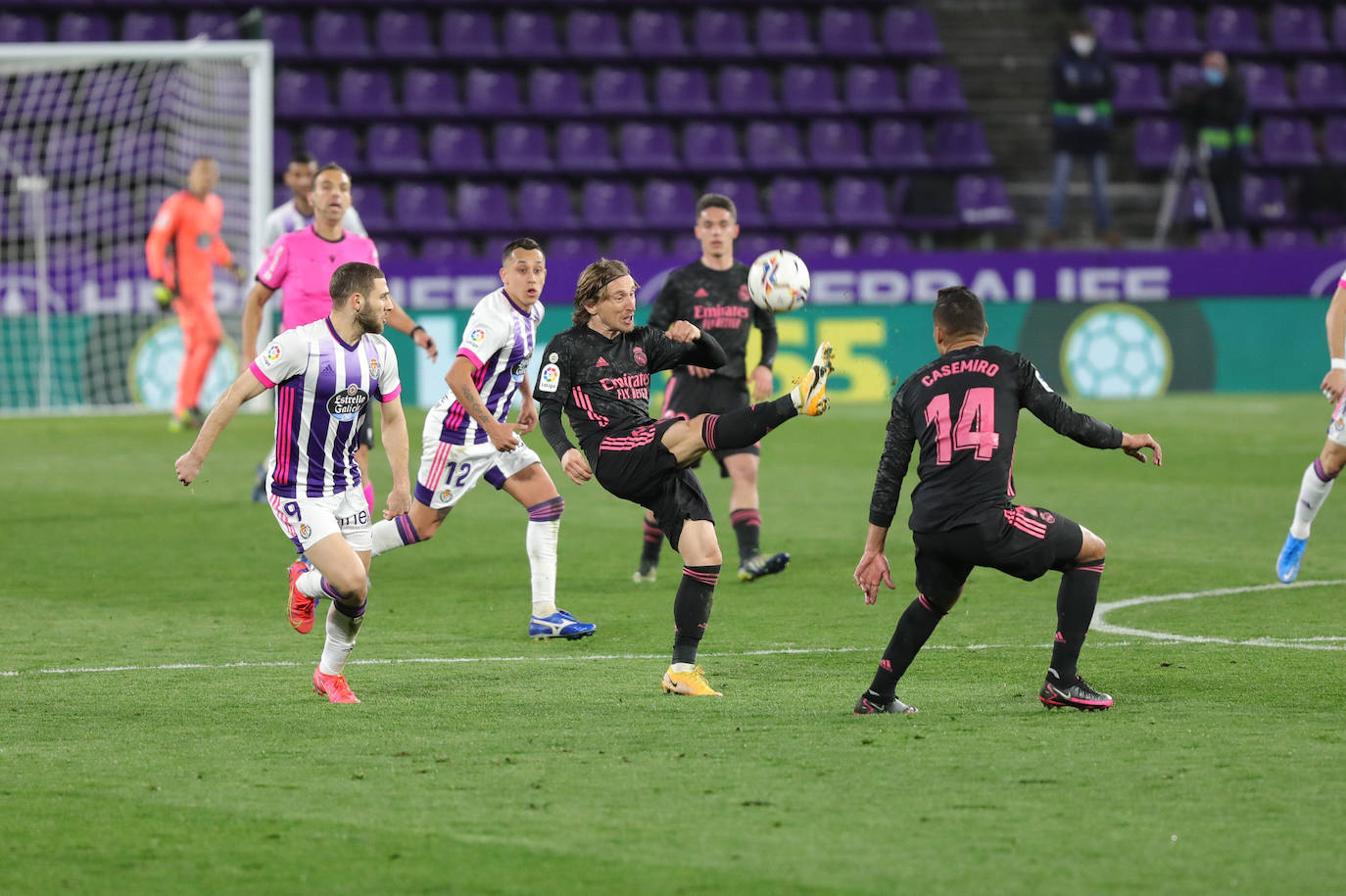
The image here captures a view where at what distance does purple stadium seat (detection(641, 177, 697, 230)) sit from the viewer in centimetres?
2372

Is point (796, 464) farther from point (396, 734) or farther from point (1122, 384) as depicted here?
point (396, 734)

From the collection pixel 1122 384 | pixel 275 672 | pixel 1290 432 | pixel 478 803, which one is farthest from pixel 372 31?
pixel 478 803

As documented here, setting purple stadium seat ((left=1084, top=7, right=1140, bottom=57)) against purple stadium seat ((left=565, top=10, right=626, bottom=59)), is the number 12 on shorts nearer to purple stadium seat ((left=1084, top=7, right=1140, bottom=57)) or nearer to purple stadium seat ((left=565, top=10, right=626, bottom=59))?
purple stadium seat ((left=565, top=10, right=626, bottom=59))

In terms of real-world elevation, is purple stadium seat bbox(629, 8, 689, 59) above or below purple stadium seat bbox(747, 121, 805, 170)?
above

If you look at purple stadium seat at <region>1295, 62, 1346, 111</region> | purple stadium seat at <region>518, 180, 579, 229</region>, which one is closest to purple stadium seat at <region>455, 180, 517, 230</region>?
purple stadium seat at <region>518, 180, 579, 229</region>

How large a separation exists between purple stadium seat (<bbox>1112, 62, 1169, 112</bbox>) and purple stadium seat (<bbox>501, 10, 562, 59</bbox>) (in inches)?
311

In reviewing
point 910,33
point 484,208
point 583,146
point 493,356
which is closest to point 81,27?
point 484,208

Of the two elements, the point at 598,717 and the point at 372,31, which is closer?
the point at 598,717

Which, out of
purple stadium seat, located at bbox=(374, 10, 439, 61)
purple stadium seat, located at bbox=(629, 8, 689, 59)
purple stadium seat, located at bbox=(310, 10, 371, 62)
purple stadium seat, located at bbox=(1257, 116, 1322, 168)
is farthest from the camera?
purple stadium seat, located at bbox=(1257, 116, 1322, 168)

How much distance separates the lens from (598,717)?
6.70 m

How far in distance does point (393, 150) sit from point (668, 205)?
11.9 ft

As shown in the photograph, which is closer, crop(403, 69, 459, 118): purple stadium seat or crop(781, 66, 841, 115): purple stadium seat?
crop(403, 69, 459, 118): purple stadium seat

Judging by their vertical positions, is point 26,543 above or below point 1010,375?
below

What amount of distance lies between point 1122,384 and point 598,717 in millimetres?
16003
